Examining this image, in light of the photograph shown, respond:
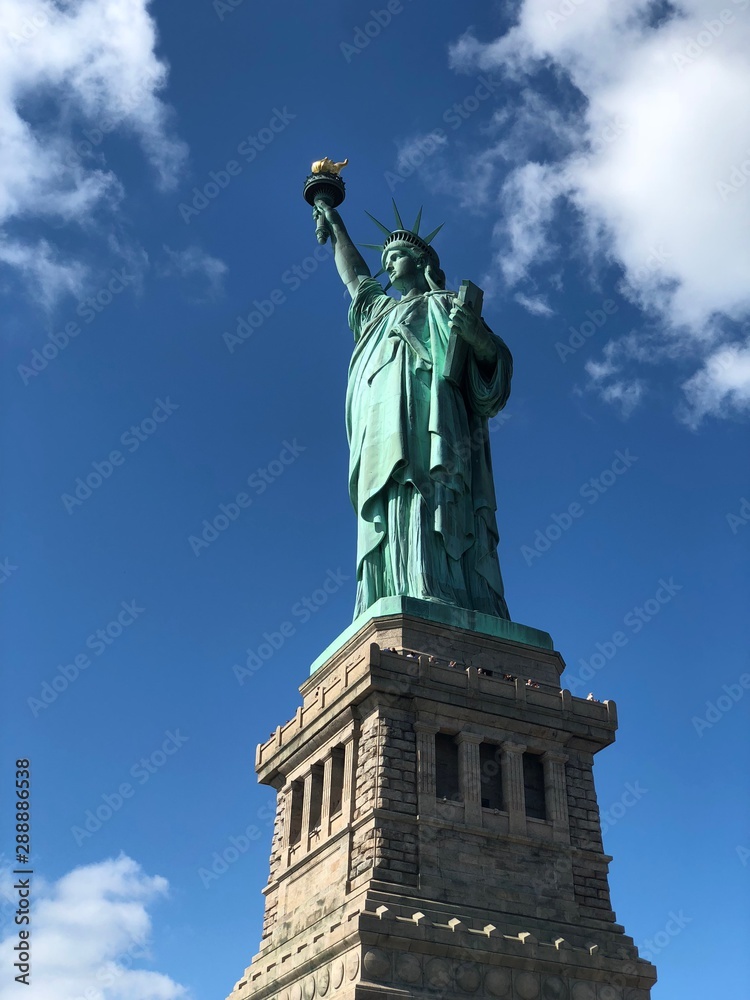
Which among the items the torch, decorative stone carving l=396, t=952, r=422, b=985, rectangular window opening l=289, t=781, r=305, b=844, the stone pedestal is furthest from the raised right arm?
decorative stone carving l=396, t=952, r=422, b=985

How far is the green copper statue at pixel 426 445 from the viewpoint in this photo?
92.2 feet

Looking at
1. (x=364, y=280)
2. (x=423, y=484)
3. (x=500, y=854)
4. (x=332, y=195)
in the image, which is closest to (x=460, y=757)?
(x=500, y=854)

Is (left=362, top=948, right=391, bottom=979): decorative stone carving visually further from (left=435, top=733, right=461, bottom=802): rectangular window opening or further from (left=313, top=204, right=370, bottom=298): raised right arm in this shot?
(left=313, top=204, right=370, bottom=298): raised right arm

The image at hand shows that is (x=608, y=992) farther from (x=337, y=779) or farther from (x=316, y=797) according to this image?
(x=316, y=797)

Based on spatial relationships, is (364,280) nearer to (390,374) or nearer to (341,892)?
(390,374)

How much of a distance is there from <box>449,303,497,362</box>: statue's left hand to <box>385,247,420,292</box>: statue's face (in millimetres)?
3262

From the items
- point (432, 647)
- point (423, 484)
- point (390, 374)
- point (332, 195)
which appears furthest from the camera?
point (332, 195)

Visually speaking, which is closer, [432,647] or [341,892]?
[341,892]

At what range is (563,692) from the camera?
1029 inches

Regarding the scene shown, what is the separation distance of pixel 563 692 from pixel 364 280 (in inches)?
571

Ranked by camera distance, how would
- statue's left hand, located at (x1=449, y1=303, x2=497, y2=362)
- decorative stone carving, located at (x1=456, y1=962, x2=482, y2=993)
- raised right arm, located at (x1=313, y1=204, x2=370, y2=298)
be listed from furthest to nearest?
raised right arm, located at (x1=313, y1=204, x2=370, y2=298), statue's left hand, located at (x1=449, y1=303, x2=497, y2=362), decorative stone carving, located at (x1=456, y1=962, x2=482, y2=993)

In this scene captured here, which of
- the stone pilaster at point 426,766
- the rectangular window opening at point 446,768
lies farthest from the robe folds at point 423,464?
the stone pilaster at point 426,766

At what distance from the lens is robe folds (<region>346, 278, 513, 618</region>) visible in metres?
28.1

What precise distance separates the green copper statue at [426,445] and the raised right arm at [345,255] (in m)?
2.45
